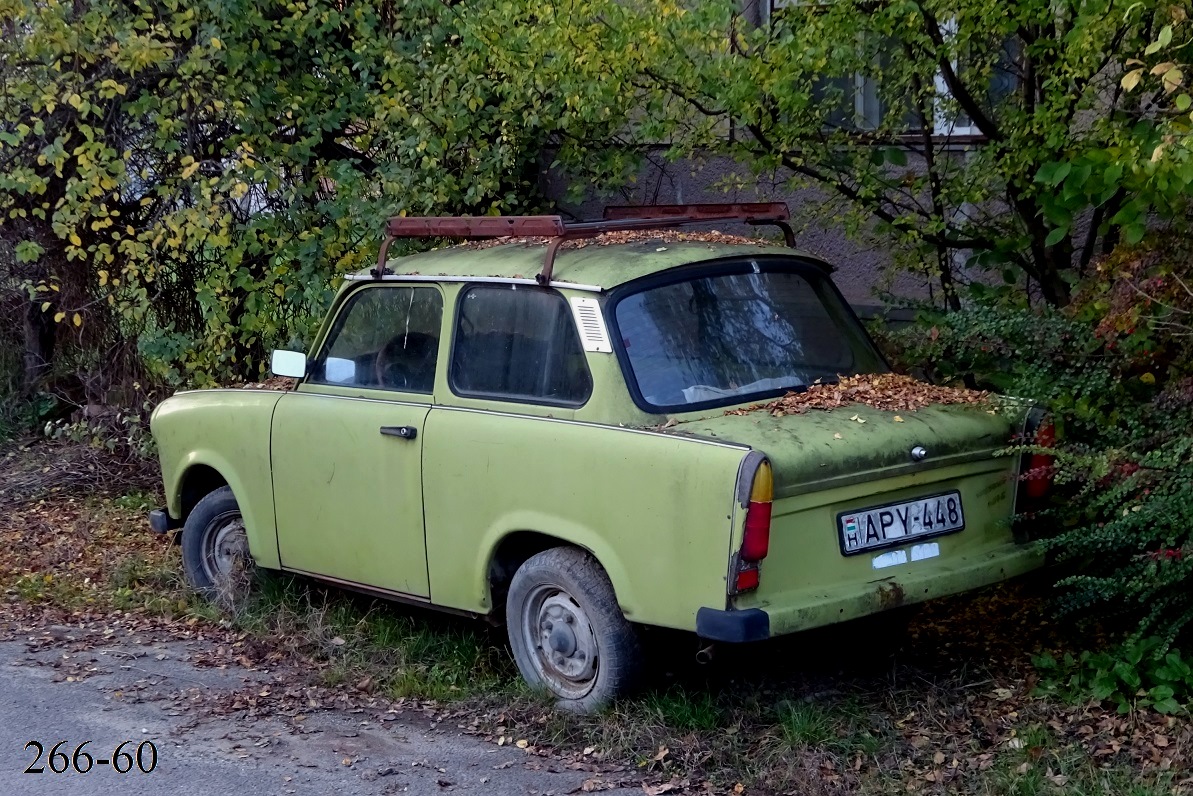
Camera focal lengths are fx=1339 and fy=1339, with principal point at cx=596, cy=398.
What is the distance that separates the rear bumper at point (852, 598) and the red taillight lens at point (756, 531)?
0.42 feet

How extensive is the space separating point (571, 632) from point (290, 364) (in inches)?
74.3

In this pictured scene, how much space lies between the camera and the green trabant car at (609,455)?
14.5 feet

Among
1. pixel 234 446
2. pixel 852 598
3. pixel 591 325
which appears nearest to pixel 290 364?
pixel 234 446

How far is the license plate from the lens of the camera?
4.57 m

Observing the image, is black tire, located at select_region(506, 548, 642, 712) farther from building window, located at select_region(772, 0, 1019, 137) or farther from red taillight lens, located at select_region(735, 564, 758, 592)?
building window, located at select_region(772, 0, 1019, 137)

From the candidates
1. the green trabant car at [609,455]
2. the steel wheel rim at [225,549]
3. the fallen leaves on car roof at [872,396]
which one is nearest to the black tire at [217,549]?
the steel wheel rim at [225,549]

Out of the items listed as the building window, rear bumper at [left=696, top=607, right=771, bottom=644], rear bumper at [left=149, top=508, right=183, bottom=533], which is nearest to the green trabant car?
rear bumper at [left=696, top=607, right=771, bottom=644]

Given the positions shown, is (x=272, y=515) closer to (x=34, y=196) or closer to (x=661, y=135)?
(x=661, y=135)

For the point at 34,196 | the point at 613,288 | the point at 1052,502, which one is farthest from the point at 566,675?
the point at 34,196

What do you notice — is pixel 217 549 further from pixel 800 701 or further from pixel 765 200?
pixel 765 200

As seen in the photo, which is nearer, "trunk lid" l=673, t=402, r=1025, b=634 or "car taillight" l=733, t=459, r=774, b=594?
"car taillight" l=733, t=459, r=774, b=594

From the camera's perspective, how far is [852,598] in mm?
4480

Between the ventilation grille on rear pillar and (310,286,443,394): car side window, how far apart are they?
81 centimetres

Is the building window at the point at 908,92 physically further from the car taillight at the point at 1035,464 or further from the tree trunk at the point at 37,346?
the tree trunk at the point at 37,346
